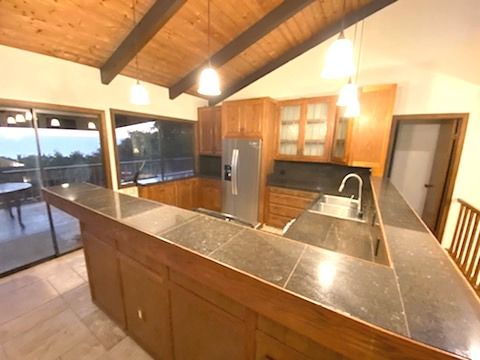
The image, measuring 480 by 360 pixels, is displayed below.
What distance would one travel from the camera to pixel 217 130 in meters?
4.66

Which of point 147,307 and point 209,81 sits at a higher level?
point 209,81

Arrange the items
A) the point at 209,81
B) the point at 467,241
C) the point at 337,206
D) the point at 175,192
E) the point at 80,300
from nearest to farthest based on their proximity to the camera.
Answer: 1. the point at 209,81
2. the point at 80,300
3. the point at 337,206
4. the point at 467,241
5. the point at 175,192

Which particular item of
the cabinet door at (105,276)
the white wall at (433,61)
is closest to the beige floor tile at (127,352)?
the cabinet door at (105,276)

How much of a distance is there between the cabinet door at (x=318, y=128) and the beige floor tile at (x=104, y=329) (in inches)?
135

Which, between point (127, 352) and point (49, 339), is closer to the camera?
point (127, 352)

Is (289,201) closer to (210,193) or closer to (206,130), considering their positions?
(210,193)

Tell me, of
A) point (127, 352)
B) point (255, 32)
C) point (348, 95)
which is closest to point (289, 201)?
point (348, 95)

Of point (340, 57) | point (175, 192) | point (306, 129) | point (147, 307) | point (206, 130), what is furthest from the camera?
A: point (206, 130)

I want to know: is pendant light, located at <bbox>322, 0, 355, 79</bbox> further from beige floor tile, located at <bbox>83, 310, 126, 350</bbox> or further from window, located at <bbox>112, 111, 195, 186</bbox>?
window, located at <bbox>112, 111, 195, 186</bbox>

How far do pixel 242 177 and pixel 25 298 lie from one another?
10.6 ft

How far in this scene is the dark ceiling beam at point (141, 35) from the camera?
2174 millimetres

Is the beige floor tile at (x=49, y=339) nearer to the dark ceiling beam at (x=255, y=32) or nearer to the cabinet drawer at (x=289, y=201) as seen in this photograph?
the cabinet drawer at (x=289, y=201)

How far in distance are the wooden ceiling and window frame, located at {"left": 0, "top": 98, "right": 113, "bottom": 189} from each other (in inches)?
24.3

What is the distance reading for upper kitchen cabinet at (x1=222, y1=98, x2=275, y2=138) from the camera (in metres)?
3.76
